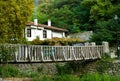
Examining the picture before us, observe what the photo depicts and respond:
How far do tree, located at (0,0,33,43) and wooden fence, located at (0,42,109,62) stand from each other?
2116 millimetres

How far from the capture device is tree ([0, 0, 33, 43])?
32688mm

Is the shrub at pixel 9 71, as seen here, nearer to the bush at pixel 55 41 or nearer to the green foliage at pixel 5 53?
the green foliage at pixel 5 53

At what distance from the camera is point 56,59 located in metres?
32.7

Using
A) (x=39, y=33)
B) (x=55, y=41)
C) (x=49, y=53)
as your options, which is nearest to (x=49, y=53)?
(x=49, y=53)

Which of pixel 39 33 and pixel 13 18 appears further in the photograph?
pixel 39 33

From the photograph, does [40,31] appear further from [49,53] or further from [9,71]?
[9,71]

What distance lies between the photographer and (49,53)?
32625 mm

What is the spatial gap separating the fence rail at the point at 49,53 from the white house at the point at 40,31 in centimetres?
1867

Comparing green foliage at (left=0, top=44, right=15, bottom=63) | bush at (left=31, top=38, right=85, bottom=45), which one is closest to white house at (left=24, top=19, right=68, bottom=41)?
bush at (left=31, top=38, right=85, bottom=45)

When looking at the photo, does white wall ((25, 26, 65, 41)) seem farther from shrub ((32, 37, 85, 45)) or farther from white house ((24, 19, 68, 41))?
shrub ((32, 37, 85, 45))

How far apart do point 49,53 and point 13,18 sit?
12.9ft

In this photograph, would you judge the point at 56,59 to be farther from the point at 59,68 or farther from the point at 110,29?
the point at 110,29

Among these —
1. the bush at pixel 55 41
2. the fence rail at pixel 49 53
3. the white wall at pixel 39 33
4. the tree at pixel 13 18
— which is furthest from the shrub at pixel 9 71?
the white wall at pixel 39 33

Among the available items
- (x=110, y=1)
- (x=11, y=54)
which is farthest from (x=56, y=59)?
(x=110, y=1)
